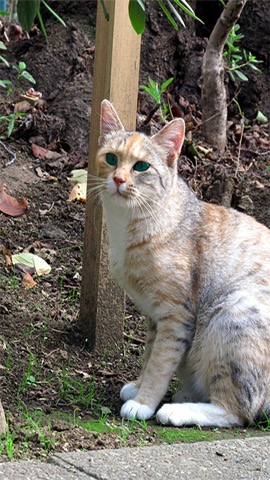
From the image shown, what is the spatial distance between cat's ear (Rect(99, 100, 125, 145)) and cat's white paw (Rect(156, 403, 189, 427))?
161 cm

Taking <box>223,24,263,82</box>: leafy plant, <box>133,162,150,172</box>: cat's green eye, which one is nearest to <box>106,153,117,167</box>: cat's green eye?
<box>133,162,150,172</box>: cat's green eye

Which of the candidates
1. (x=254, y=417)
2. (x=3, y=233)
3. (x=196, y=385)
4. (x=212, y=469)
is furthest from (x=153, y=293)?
(x=3, y=233)

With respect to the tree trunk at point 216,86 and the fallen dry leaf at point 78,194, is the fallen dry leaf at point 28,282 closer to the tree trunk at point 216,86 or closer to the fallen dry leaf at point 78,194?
the fallen dry leaf at point 78,194

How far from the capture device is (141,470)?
3.14 metres

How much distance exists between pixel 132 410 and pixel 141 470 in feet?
3.13

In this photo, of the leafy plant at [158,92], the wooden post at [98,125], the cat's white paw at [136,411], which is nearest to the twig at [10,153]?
the leafy plant at [158,92]

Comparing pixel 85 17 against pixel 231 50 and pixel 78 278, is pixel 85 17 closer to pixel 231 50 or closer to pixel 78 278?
pixel 231 50

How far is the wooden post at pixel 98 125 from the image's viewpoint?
187 inches

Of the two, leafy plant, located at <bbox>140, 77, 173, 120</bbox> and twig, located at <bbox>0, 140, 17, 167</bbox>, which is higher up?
leafy plant, located at <bbox>140, 77, 173, 120</bbox>

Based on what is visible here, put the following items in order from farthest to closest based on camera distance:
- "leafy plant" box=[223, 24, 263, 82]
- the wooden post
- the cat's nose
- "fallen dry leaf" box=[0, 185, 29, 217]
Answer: "leafy plant" box=[223, 24, 263, 82] < "fallen dry leaf" box=[0, 185, 29, 217] < the wooden post < the cat's nose

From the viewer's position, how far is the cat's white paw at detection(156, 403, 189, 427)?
4012mm

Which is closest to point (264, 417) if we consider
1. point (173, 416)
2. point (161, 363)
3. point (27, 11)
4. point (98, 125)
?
point (173, 416)

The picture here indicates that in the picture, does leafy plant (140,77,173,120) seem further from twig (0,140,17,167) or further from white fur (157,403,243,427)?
white fur (157,403,243,427)

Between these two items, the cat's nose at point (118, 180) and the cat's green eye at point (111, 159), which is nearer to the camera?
the cat's nose at point (118, 180)
